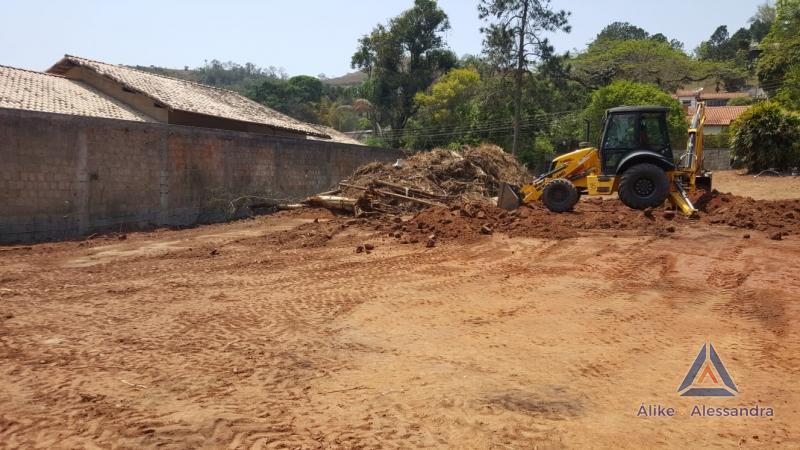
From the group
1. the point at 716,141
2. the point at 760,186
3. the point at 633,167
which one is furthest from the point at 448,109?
the point at 633,167

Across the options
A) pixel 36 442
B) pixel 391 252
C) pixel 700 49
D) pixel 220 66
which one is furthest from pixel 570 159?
pixel 220 66

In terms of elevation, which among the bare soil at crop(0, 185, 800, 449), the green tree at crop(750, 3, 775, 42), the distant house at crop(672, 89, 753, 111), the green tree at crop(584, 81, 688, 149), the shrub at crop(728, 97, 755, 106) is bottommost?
the bare soil at crop(0, 185, 800, 449)

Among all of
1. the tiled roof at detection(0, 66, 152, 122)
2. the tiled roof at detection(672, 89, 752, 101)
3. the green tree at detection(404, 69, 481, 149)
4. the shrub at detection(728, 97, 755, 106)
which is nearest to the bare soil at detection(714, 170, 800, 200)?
the green tree at detection(404, 69, 481, 149)

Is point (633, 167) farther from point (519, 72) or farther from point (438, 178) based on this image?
point (519, 72)

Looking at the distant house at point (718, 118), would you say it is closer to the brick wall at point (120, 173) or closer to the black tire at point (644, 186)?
the black tire at point (644, 186)

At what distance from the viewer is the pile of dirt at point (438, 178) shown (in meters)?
15.7

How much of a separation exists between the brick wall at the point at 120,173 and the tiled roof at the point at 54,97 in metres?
1.82

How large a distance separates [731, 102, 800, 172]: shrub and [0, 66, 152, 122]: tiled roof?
854 inches

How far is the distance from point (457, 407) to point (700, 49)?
83.4 metres

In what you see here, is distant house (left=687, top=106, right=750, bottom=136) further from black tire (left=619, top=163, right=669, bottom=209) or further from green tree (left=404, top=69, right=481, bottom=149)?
black tire (left=619, top=163, right=669, bottom=209)

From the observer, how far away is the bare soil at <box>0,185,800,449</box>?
368 cm

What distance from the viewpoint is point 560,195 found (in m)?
13.2

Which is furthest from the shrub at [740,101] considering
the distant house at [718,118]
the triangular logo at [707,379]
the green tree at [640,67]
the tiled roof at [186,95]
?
the triangular logo at [707,379]

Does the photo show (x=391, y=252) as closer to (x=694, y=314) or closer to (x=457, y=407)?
(x=694, y=314)
